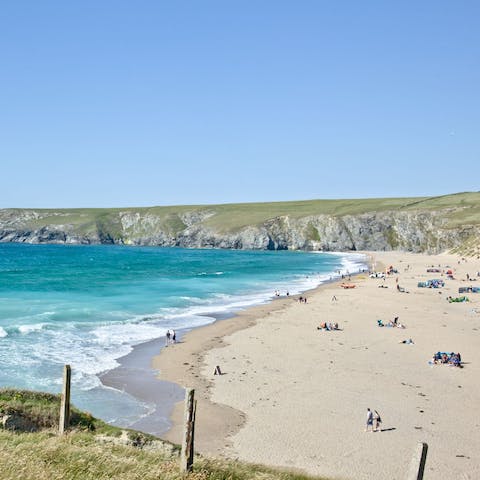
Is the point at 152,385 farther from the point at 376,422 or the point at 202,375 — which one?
the point at 376,422

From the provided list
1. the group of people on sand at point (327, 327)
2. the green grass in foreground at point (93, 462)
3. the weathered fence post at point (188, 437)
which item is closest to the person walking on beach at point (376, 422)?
the green grass in foreground at point (93, 462)

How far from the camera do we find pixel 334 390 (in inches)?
1030

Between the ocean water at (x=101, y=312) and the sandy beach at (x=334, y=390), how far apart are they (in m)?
3.70

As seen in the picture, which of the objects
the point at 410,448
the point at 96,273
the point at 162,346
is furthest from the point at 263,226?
the point at 410,448

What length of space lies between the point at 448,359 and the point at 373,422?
1254cm

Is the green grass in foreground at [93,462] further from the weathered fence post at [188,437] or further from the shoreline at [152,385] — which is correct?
the shoreline at [152,385]

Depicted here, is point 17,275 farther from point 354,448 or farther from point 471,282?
point 354,448

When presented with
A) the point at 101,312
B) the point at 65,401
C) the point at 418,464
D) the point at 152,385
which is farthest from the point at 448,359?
the point at 101,312

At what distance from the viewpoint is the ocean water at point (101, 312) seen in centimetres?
2686

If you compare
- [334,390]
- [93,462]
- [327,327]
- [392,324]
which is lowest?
[334,390]

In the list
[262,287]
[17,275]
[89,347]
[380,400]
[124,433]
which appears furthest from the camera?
[17,275]

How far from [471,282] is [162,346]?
5606 cm

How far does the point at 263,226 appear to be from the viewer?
195625mm

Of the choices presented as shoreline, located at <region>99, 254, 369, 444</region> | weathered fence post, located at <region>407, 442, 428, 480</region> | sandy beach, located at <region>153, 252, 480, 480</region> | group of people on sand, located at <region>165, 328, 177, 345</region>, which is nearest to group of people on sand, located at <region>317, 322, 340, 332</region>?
sandy beach, located at <region>153, 252, 480, 480</region>
